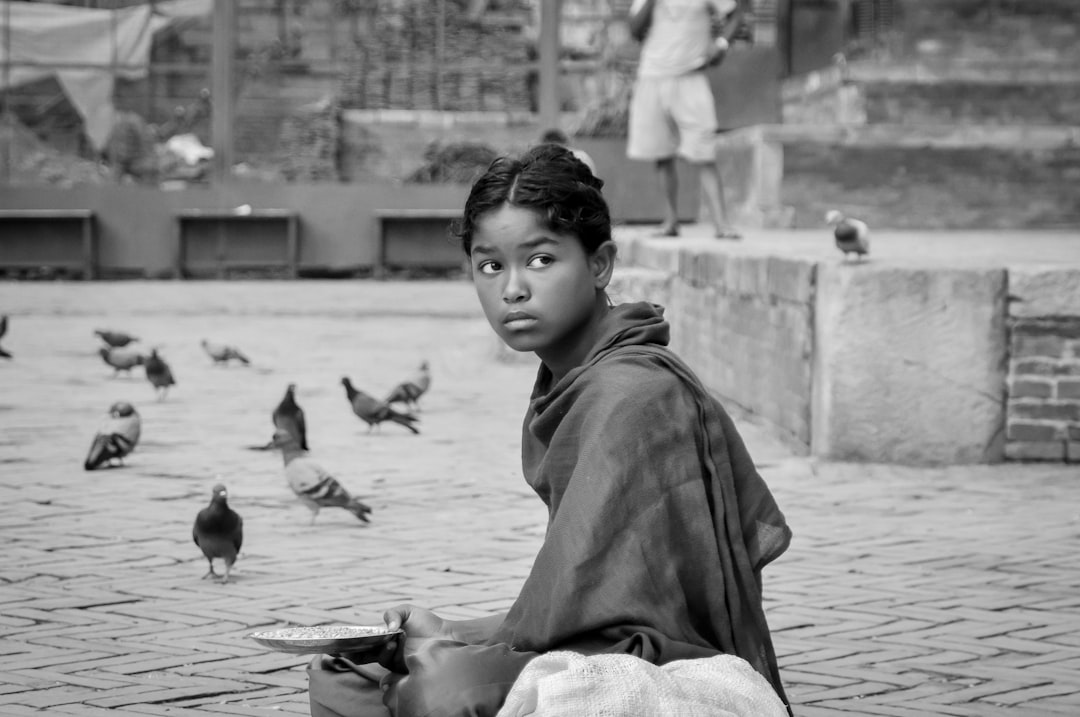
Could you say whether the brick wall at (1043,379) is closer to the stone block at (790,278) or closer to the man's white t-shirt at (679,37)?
the stone block at (790,278)

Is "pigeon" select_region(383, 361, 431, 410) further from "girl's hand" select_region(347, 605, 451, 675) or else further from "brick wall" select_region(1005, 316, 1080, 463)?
"girl's hand" select_region(347, 605, 451, 675)

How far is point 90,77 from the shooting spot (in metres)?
21.7

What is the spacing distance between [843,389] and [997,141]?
7317mm

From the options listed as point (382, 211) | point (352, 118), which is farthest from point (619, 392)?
point (352, 118)

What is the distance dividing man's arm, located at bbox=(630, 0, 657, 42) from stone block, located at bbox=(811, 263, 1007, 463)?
460 cm

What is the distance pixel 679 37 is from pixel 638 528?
29.1 ft

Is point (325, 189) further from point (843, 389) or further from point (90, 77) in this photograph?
point (843, 389)

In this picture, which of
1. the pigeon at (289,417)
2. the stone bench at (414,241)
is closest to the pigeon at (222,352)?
the pigeon at (289,417)

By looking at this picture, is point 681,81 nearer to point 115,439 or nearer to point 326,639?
point 115,439

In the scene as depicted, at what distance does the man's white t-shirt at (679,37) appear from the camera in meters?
10.9

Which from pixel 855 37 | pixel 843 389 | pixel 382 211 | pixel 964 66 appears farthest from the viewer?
pixel 382 211

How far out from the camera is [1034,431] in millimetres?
6809

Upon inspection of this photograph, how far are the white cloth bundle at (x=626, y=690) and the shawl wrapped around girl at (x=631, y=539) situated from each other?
59 mm

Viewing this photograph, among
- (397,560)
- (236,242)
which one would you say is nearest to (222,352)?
(397,560)
